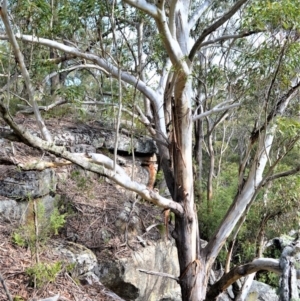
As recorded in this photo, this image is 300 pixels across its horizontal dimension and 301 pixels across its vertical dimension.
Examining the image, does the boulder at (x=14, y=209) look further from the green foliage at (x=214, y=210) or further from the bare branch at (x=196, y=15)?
the green foliage at (x=214, y=210)

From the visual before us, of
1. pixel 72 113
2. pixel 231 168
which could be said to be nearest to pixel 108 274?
pixel 72 113

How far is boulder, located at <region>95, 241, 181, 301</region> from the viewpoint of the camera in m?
4.84

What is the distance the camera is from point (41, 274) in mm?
2912

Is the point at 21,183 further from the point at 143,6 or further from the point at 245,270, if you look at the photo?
the point at 245,270

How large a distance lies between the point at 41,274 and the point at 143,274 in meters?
2.63

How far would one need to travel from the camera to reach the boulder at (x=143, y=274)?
191 inches

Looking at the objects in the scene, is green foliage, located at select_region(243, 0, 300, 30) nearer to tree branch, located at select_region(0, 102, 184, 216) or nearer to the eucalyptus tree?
the eucalyptus tree

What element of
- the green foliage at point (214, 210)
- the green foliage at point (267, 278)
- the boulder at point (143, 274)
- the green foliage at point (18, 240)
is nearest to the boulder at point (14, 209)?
the green foliage at point (18, 240)

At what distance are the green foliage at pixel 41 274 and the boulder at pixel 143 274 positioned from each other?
170cm

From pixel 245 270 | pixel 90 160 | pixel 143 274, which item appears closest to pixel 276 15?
pixel 90 160

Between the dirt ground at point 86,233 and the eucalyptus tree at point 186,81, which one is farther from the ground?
the eucalyptus tree at point 186,81

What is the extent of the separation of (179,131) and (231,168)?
7.06 m

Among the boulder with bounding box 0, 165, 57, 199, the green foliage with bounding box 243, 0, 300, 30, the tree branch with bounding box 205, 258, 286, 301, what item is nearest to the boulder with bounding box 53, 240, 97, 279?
the boulder with bounding box 0, 165, 57, 199

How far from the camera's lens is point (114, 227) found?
18.1 feet
